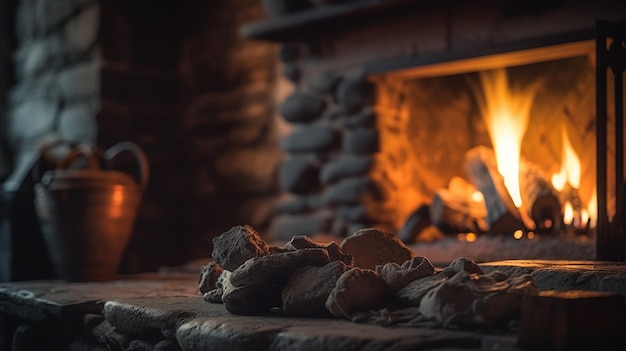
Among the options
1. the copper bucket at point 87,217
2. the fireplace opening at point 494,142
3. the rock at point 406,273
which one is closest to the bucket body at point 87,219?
the copper bucket at point 87,217

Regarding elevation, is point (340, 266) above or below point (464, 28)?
below

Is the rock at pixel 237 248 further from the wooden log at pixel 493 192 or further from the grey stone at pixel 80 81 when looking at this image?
the grey stone at pixel 80 81

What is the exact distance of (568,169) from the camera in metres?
3.82

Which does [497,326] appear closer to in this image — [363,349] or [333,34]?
[363,349]

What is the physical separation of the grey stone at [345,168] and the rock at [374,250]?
1.37 m

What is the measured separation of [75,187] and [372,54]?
4.83 ft

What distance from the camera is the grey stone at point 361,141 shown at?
3.96 metres

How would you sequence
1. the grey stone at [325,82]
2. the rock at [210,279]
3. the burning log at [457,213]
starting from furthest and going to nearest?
the grey stone at [325,82] < the burning log at [457,213] < the rock at [210,279]

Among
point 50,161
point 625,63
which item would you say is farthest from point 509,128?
point 50,161

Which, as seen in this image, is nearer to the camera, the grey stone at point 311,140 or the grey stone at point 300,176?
the grey stone at point 311,140

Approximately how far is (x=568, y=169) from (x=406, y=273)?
184cm

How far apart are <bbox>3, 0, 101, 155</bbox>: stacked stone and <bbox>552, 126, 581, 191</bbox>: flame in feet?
8.23

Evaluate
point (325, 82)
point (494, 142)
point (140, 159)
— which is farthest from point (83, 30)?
point (494, 142)

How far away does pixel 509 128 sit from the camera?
400 centimetres
